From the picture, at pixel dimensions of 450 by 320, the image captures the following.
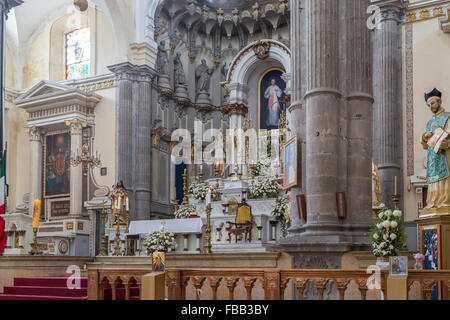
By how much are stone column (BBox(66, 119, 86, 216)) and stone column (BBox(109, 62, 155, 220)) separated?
1.65m

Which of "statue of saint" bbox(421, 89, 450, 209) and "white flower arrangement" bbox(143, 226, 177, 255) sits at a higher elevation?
"statue of saint" bbox(421, 89, 450, 209)

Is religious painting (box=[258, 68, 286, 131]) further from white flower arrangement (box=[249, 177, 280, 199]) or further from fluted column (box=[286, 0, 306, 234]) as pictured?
fluted column (box=[286, 0, 306, 234])

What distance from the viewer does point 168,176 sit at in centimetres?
2281

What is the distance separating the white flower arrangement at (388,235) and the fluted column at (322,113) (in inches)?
60.7

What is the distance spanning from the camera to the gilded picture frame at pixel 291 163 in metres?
9.63

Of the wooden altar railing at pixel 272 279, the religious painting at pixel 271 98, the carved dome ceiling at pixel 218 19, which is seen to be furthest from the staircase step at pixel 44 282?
the religious painting at pixel 271 98

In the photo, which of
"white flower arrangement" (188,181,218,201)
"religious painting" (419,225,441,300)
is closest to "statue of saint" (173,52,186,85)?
"white flower arrangement" (188,181,218,201)

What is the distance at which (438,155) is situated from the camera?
8812 mm

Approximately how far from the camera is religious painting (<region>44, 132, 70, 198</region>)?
22.3 meters

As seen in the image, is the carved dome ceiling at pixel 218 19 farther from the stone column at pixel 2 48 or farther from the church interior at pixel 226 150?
the stone column at pixel 2 48

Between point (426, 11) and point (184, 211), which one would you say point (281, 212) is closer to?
point (184, 211)

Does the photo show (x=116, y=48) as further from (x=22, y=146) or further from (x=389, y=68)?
(x=389, y=68)
